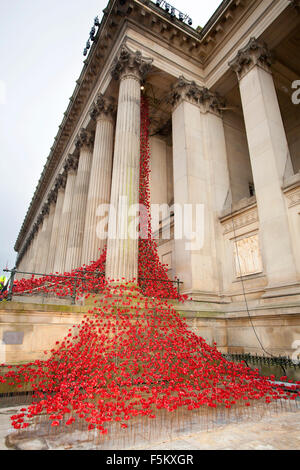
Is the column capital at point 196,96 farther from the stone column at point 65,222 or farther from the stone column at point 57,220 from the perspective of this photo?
the stone column at point 57,220

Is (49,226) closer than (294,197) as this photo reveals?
No

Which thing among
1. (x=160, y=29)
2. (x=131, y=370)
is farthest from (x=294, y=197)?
(x=160, y=29)

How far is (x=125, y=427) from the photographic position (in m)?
3.79

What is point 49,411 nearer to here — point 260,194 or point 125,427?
point 125,427

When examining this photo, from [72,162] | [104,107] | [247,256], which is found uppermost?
[72,162]

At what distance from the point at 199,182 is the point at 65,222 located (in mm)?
11338

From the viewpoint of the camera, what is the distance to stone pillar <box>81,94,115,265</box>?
14800mm

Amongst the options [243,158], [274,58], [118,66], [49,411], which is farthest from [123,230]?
[274,58]

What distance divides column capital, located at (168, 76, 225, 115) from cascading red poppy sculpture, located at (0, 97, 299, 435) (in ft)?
38.7

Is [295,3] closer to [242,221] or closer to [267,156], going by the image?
[267,156]

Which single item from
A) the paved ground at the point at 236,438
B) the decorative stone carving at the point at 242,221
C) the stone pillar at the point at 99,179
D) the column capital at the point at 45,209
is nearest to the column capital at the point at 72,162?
the stone pillar at the point at 99,179

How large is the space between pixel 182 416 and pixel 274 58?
17.0 meters

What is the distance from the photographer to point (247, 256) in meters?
11.9

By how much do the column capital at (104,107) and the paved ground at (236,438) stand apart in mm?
16592
